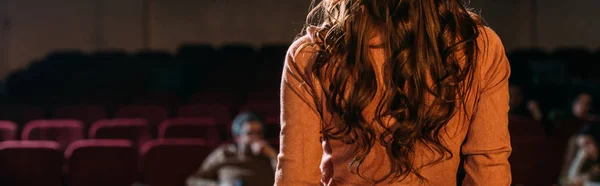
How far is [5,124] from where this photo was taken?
5.75 meters

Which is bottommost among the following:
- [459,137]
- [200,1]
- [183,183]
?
[183,183]

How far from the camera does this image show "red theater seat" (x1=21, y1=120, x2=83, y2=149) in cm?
568

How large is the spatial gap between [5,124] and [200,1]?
5680 millimetres

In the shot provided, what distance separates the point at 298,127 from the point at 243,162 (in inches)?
122

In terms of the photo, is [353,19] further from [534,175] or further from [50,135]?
[50,135]

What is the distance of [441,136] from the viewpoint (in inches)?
49.6

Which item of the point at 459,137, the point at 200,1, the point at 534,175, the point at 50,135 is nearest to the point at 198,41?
the point at 200,1

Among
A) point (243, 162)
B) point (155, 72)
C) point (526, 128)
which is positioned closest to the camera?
point (243, 162)

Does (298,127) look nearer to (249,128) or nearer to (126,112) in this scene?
(249,128)

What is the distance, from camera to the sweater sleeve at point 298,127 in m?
1.25

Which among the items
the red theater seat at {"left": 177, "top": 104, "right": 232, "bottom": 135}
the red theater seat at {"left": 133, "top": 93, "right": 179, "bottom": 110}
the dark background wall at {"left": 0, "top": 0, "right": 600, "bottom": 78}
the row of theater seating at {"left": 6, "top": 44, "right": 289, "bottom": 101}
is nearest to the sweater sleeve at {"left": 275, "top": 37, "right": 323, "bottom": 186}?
the red theater seat at {"left": 177, "top": 104, "right": 232, "bottom": 135}

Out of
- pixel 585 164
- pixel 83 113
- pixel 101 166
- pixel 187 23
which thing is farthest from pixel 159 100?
pixel 585 164

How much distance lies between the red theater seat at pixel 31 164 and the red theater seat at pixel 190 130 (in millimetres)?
1032

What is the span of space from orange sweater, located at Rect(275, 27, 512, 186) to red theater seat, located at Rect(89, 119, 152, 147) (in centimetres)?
434
